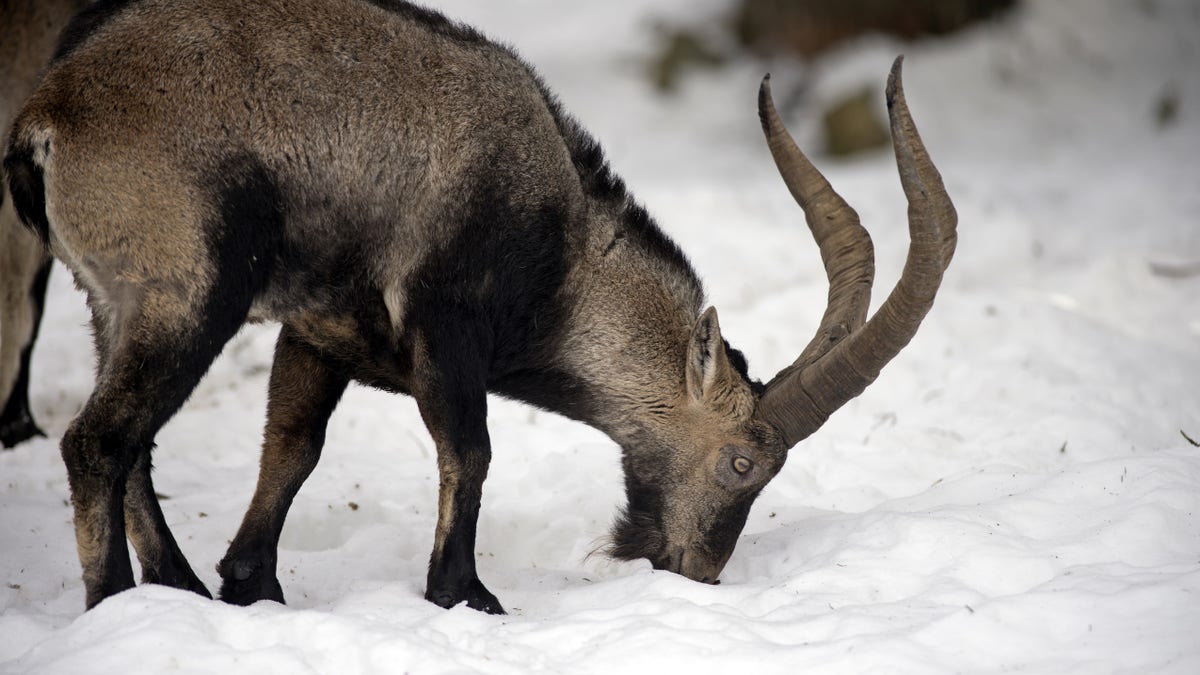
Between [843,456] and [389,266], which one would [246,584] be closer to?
[389,266]

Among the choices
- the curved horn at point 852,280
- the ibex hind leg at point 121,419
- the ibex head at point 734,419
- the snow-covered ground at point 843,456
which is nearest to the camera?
the snow-covered ground at point 843,456

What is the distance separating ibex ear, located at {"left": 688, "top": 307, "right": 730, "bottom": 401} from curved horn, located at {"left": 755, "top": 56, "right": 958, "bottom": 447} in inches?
9.6

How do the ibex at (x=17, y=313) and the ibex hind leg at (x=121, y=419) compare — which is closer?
the ibex hind leg at (x=121, y=419)

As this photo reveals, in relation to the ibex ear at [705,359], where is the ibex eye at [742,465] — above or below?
below

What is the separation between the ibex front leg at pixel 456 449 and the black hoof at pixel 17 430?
11.6 ft

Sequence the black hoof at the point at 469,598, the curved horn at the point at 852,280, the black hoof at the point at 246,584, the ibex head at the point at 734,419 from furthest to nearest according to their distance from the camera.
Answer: the ibex head at the point at 734,419
the black hoof at the point at 246,584
the black hoof at the point at 469,598
the curved horn at the point at 852,280

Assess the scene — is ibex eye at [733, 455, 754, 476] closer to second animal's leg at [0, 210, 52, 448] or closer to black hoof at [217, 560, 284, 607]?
black hoof at [217, 560, 284, 607]

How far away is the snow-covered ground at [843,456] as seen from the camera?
4.24 metres

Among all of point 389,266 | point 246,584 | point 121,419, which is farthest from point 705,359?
point 121,419

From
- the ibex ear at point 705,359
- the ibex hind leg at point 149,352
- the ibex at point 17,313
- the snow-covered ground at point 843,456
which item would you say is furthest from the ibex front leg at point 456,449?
the ibex at point 17,313

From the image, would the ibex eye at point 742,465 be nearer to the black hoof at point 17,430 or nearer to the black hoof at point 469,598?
the black hoof at point 469,598

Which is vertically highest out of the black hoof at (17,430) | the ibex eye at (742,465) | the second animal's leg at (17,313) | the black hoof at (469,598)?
the second animal's leg at (17,313)

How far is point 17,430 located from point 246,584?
2966 millimetres

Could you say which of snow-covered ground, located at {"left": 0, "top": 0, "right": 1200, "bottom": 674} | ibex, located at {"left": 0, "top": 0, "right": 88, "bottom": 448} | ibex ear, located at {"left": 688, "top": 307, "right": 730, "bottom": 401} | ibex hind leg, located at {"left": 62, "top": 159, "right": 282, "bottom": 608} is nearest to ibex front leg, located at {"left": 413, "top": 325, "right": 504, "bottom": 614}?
snow-covered ground, located at {"left": 0, "top": 0, "right": 1200, "bottom": 674}
